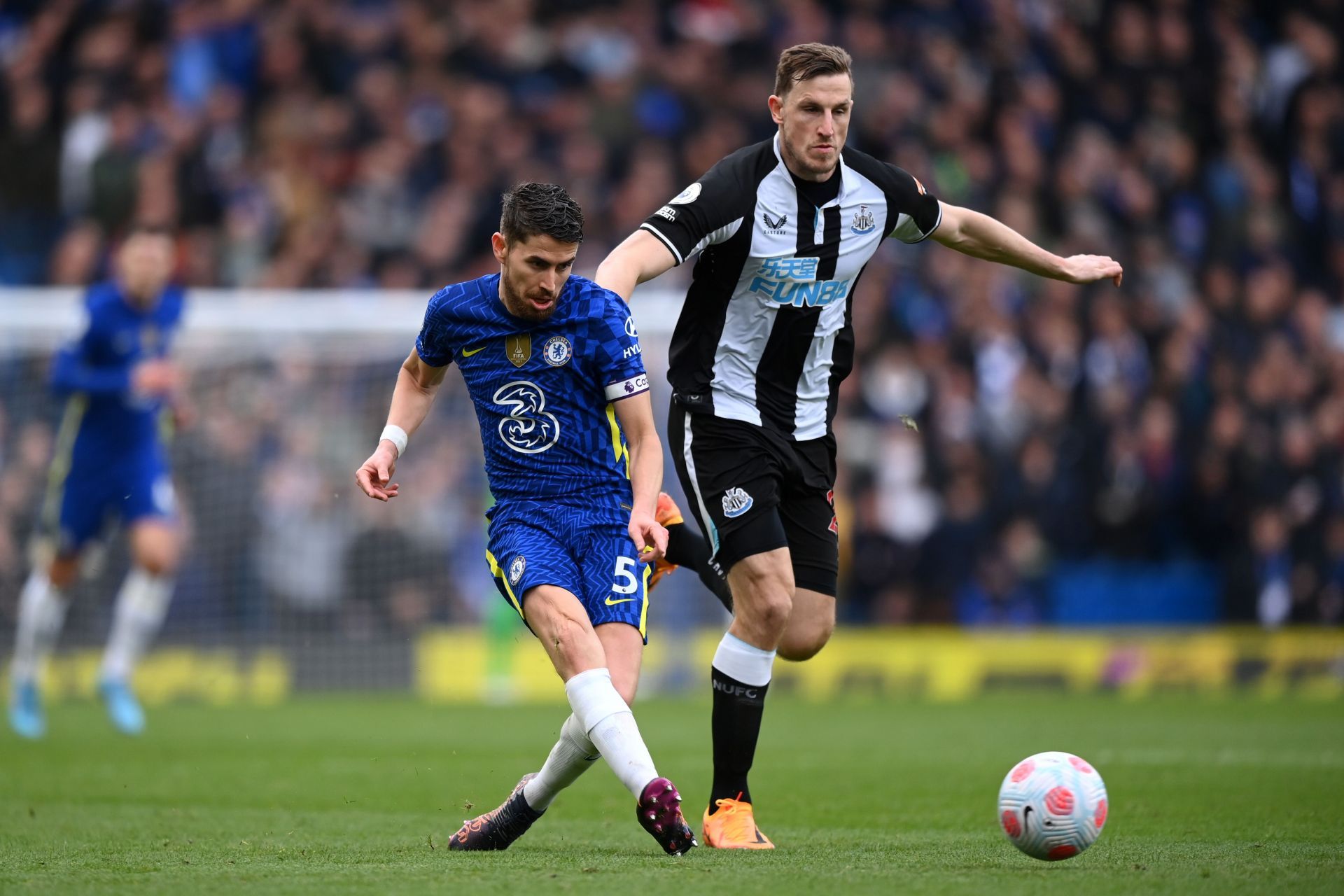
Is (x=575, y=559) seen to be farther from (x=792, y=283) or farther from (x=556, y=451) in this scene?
(x=792, y=283)

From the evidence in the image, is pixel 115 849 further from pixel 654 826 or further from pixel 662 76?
pixel 662 76

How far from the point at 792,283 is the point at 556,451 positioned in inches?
47.3

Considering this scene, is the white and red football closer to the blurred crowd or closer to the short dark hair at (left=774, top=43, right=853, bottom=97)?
the short dark hair at (left=774, top=43, right=853, bottom=97)

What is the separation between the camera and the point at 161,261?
1149 centimetres

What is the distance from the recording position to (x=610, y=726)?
5.34 metres

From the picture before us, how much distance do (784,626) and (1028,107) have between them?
14519 millimetres

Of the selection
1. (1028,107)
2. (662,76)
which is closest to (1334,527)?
(1028,107)

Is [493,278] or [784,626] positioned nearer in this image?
[493,278]

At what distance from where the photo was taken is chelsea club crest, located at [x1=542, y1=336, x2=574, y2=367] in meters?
5.76

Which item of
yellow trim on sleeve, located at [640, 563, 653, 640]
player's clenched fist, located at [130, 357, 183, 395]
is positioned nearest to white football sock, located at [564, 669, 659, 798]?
yellow trim on sleeve, located at [640, 563, 653, 640]

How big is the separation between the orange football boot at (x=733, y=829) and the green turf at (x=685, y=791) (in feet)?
0.42

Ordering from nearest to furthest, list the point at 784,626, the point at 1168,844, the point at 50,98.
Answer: the point at 1168,844, the point at 784,626, the point at 50,98

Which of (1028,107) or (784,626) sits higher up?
(1028,107)

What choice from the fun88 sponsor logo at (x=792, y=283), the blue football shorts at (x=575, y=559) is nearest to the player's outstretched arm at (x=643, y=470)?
the blue football shorts at (x=575, y=559)
